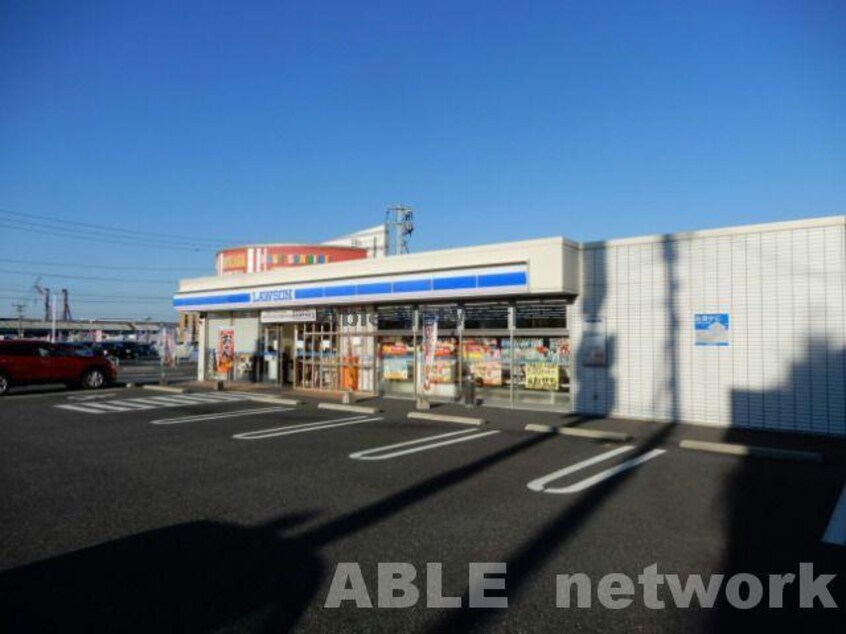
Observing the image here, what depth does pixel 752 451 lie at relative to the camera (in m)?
9.93

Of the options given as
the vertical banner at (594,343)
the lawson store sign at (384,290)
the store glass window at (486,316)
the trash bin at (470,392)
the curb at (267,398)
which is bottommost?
the curb at (267,398)

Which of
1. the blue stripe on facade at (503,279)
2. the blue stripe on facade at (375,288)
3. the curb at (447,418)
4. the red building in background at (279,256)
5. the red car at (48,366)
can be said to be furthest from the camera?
the red building in background at (279,256)

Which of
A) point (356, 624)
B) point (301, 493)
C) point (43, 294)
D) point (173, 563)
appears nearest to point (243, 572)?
point (173, 563)

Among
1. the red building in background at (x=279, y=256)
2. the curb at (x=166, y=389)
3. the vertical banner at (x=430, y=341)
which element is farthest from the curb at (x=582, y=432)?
the red building in background at (x=279, y=256)

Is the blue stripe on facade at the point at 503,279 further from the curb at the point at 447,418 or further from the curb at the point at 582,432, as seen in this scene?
the curb at the point at 582,432

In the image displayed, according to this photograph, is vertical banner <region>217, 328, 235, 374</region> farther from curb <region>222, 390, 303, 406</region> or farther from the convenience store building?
the convenience store building

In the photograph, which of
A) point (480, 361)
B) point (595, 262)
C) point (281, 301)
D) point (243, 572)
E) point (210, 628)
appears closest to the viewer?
point (210, 628)

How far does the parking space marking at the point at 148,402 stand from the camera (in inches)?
620

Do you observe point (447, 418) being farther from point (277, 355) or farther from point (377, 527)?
point (277, 355)

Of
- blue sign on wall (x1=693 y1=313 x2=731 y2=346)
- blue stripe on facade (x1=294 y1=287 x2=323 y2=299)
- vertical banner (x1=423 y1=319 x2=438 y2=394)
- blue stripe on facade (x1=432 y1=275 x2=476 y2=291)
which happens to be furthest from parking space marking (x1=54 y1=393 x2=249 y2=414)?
blue sign on wall (x1=693 y1=313 x2=731 y2=346)

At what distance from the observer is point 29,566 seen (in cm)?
485

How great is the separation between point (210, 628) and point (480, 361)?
1336 centimetres

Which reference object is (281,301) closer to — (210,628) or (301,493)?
(301,493)

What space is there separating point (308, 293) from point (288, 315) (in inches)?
97.8
